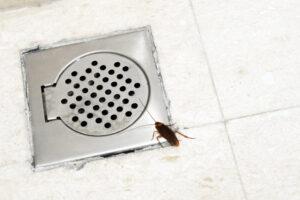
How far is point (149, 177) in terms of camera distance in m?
1.31

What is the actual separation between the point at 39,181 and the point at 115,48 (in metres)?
0.55

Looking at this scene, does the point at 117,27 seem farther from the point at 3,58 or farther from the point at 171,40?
the point at 3,58

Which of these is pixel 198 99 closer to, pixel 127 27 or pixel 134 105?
pixel 134 105

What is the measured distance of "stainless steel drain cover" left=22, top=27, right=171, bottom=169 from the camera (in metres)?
1.37

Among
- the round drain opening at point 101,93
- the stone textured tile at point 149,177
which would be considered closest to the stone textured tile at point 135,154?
the stone textured tile at point 149,177

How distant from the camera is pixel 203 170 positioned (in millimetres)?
1302

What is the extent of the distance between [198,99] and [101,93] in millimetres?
347

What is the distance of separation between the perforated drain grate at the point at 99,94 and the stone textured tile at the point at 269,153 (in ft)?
1.17

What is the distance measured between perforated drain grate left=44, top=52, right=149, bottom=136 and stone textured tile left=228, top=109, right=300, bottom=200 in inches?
14.1

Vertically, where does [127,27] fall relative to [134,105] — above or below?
above

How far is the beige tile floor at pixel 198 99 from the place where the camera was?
4.24ft

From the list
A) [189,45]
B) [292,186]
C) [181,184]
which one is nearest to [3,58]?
[189,45]

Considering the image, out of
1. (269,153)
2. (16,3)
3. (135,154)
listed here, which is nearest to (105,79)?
(135,154)

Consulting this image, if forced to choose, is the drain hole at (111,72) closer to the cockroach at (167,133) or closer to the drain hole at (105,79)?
the drain hole at (105,79)
